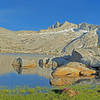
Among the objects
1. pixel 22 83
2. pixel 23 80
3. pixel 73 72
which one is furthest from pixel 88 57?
pixel 22 83

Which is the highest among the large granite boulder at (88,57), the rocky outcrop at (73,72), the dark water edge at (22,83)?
the large granite boulder at (88,57)

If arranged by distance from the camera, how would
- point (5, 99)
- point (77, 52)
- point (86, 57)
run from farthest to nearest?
point (77, 52)
point (86, 57)
point (5, 99)

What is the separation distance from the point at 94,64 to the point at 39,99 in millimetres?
27640

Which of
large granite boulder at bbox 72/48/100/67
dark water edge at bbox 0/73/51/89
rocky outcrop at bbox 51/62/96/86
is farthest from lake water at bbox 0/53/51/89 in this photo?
large granite boulder at bbox 72/48/100/67

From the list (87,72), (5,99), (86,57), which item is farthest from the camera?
(86,57)

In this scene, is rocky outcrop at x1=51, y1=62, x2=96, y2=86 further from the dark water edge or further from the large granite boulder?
the dark water edge

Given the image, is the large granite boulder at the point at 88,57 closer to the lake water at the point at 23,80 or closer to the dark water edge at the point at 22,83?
the lake water at the point at 23,80

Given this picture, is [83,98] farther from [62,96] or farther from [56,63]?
[56,63]

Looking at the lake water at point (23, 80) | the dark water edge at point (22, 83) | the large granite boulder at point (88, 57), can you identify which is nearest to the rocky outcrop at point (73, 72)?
the lake water at point (23, 80)

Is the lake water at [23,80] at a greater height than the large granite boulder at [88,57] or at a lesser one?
lesser

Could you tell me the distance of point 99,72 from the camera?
3722 cm

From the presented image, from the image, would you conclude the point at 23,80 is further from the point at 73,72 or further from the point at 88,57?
the point at 88,57

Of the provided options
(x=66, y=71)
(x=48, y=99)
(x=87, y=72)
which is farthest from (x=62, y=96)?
(x=87, y=72)

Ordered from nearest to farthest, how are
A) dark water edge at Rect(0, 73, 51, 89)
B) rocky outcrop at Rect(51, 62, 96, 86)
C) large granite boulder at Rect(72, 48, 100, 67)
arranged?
dark water edge at Rect(0, 73, 51, 89) < rocky outcrop at Rect(51, 62, 96, 86) < large granite boulder at Rect(72, 48, 100, 67)
